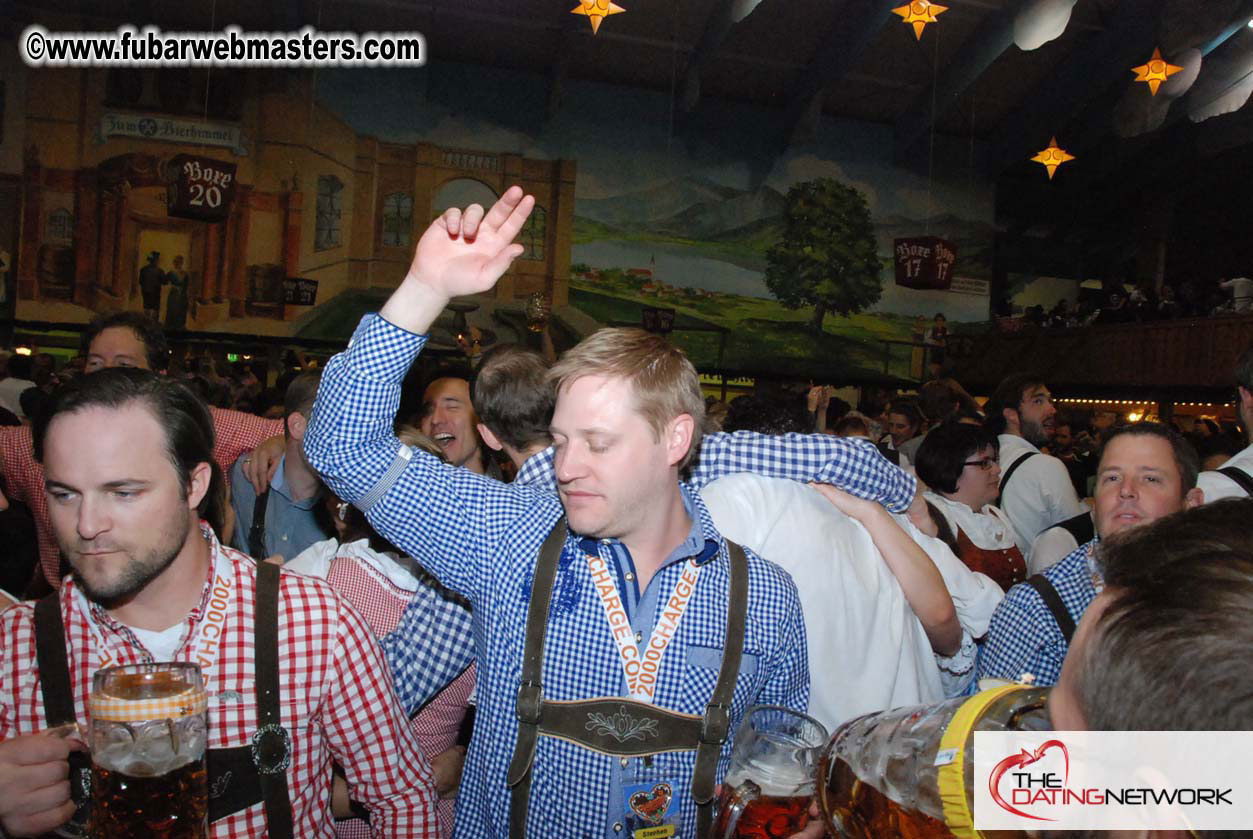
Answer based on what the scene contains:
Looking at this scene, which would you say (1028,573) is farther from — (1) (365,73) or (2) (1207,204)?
(2) (1207,204)

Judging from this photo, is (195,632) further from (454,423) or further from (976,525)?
(976,525)

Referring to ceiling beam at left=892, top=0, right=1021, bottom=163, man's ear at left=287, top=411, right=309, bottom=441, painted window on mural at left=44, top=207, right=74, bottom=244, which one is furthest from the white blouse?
painted window on mural at left=44, top=207, right=74, bottom=244

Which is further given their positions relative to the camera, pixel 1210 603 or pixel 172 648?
pixel 172 648

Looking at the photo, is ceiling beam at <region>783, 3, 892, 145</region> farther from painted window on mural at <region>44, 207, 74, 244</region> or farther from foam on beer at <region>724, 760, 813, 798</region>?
foam on beer at <region>724, 760, 813, 798</region>

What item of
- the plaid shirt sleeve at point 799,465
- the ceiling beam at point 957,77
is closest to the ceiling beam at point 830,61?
the ceiling beam at point 957,77

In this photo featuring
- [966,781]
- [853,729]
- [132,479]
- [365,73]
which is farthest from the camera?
[365,73]

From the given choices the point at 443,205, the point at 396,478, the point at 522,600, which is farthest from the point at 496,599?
the point at 443,205

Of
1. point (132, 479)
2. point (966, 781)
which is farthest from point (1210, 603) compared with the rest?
point (132, 479)

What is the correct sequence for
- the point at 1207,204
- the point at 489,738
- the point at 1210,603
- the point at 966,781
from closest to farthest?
the point at 1210,603 → the point at 966,781 → the point at 489,738 → the point at 1207,204

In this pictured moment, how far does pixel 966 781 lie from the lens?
0.74 m

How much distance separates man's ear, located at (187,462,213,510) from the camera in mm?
1547

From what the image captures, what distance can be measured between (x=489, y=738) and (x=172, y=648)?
0.57m

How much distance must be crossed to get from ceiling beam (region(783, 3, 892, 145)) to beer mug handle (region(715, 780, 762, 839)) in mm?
14485

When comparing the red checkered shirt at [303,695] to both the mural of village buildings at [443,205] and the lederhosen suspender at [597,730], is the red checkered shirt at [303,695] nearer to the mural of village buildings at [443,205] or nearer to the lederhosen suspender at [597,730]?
the lederhosen suspender at [597,730]
